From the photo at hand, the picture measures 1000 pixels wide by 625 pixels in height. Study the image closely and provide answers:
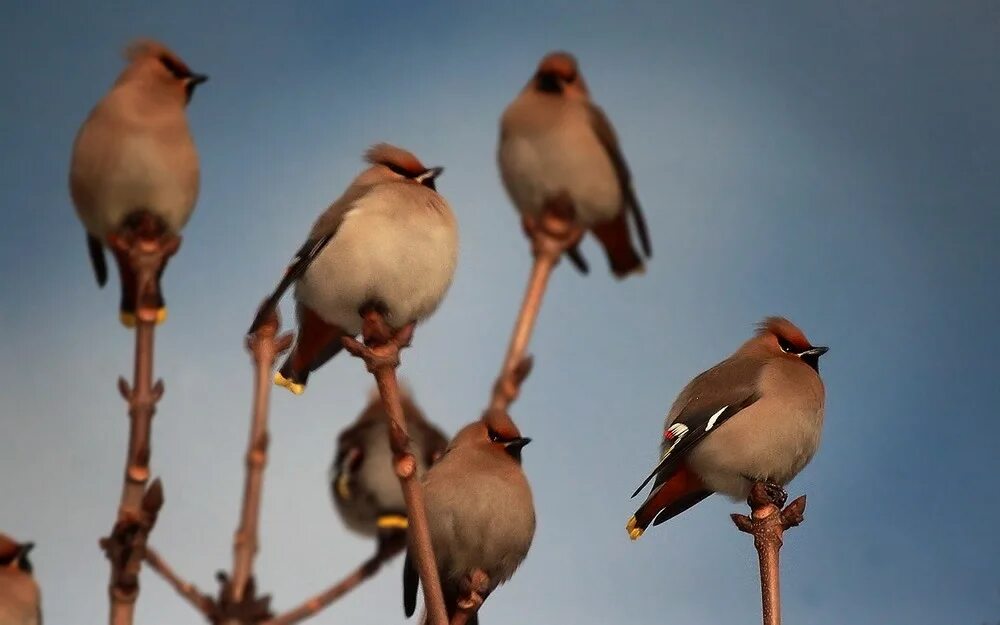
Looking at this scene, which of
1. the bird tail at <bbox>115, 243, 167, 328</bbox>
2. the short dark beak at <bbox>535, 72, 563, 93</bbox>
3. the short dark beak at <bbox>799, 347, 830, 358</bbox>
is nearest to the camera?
the bird tail at <bbox>115, 243, 167, 328</bbox>

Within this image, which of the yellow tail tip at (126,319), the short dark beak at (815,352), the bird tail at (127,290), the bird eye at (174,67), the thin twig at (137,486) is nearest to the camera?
the thin twig at (137,486)

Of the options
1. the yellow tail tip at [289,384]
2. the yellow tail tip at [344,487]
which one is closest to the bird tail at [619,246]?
the yellow tail tip at [344,487]

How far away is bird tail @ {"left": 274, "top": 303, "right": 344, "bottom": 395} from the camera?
3.32 metres

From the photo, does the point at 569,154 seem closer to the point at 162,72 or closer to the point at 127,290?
the point at 162,72

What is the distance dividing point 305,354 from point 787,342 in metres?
1.50

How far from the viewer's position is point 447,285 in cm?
319

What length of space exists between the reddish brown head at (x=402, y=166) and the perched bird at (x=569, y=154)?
2.05ft

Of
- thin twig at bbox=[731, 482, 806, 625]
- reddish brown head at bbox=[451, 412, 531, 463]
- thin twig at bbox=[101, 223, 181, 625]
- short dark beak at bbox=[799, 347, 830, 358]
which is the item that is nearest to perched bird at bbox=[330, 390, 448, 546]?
reddish brown head at bbox=[451, 412, 531, 463]

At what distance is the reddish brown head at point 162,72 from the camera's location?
4145 millimetres

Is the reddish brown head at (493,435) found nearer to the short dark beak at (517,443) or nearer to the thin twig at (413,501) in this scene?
the short dark beak at (517,443)

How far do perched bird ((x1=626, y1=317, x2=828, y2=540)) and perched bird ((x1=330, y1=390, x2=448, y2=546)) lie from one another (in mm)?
1588

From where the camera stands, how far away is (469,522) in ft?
11.7

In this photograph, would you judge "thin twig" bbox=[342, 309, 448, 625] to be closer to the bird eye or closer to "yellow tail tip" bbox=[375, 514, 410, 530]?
the bird eye

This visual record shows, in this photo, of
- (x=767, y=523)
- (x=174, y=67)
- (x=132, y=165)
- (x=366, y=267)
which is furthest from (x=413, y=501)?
(x=174, y=67)
